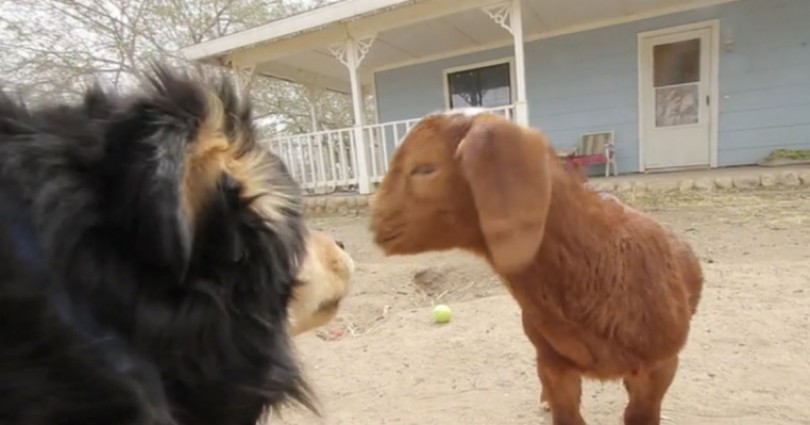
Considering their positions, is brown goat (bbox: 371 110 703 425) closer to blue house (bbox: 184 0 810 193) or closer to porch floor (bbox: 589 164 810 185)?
blue house (bbox: 184 0 810 193)

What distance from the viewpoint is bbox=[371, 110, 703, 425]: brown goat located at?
4.76 ft

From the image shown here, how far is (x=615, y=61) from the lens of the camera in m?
8.66

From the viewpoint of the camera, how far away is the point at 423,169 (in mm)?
1638

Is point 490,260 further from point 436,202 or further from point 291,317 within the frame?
point 291,317

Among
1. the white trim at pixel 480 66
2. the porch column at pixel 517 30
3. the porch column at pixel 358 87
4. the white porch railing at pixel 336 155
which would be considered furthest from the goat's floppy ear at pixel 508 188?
the white trim at pixel 480 66

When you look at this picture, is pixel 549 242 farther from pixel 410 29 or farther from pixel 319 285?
pixel 410 29

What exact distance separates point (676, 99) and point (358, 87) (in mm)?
5102

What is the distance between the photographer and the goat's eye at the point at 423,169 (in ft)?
5.31

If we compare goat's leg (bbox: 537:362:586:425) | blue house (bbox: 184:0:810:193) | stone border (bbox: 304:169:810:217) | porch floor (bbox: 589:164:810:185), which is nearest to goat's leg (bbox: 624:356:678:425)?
goat's leg (bbox: 537:362:586:425)

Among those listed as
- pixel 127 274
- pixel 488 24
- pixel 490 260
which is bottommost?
pixel 490 260

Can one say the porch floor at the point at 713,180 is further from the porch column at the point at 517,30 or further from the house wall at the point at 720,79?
the porch column at the point at 517,30

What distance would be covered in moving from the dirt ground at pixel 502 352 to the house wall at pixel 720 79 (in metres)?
3.97

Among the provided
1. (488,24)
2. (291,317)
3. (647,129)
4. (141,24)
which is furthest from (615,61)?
(141,24)

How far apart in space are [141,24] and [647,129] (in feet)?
39.8
